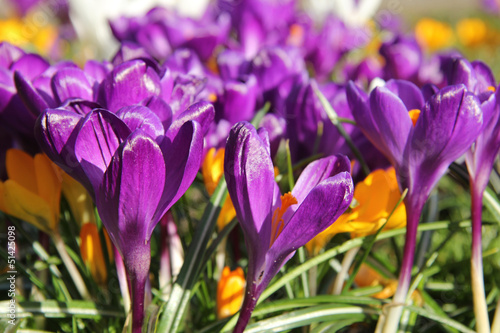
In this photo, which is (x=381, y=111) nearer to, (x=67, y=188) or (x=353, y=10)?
(x=67, y=188)

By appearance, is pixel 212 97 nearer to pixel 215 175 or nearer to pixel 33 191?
pixel 215 175

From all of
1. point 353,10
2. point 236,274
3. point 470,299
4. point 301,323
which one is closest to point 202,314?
point 236,274

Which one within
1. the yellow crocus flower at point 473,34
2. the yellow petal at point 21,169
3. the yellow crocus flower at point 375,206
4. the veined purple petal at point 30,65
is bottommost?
the yellow crocus flower at point 375,206

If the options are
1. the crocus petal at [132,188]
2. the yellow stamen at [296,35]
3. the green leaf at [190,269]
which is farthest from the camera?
the yellow stamen at [296,35]

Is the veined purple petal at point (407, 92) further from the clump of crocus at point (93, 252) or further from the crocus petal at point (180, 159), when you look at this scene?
the clump of crocus at point (93, 252)

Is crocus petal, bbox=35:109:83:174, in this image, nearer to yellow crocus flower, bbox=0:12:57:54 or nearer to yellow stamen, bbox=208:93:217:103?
yellow stamen, bbox=208:93:217:103

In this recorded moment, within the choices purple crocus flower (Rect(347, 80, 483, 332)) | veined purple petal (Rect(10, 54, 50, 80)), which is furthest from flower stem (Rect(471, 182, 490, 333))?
veined purple petal (Rect(10, 54, 50, 80))

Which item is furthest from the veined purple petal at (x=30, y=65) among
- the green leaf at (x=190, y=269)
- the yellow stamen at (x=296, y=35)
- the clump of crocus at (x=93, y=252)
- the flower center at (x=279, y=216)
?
the yellow stamen at (x=296, y=35)
